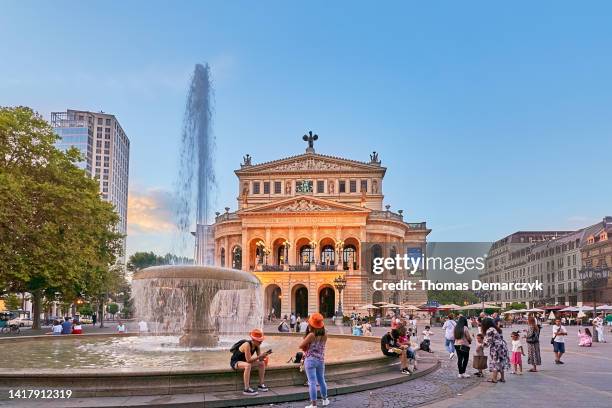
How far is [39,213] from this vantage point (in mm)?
32469

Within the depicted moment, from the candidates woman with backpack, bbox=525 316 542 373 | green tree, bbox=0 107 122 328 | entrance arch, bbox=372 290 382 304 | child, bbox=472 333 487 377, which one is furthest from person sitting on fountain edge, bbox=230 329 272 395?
entrance arch, bbox=372 290 382 304

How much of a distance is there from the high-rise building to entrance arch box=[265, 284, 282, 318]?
85507 mm

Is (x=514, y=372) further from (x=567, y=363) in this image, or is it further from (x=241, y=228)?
(x=241, y=228)

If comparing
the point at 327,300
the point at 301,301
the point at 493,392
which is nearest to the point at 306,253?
the point at 301,301

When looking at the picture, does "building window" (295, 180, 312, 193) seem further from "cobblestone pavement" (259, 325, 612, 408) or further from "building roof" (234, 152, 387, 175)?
"cobblestone pavement" (259, 325, 612, 408)

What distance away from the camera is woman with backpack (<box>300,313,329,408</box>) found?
9398 mm

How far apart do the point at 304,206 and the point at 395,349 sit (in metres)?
56.6

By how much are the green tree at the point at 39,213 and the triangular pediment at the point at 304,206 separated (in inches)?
1345

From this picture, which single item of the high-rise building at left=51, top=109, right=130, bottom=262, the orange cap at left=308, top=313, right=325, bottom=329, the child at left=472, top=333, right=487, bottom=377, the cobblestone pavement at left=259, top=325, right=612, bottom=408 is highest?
the high-rise building at left=51, top=109, right=130, bottom=262

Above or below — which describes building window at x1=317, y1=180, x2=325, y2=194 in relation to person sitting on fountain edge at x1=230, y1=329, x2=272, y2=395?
above

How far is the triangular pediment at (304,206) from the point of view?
69562mm

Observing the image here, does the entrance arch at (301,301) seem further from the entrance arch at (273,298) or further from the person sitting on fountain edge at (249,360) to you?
the person sitting on fountain edge at (249,360)

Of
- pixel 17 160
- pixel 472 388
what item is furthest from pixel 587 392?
pixel 17 160

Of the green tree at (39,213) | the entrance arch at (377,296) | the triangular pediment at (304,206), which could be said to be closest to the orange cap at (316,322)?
the green tree at (39,213)
